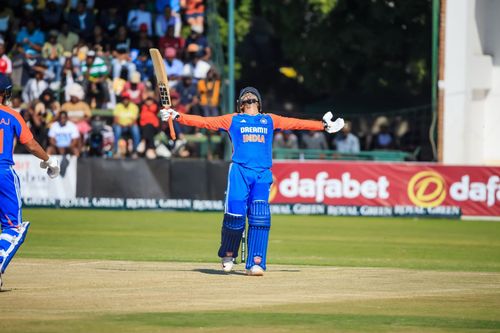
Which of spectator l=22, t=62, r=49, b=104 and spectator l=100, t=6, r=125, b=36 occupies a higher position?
spectator l=100, t=6, r=125, b=36

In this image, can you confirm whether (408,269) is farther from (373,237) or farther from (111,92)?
(111,92)

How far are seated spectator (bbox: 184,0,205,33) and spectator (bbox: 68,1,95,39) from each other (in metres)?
2.75

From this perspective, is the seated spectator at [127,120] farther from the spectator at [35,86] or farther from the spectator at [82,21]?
the spectator at [82,21]

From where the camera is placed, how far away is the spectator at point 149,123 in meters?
29.0

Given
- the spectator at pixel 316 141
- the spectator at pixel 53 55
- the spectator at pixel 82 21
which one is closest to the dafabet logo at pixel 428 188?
the spectator at pixel 316 141

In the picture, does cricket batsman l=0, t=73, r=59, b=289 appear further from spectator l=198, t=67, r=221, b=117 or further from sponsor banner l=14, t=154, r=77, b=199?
spectator l=198, t=67, r=221, b=117

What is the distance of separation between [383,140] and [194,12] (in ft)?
22.4

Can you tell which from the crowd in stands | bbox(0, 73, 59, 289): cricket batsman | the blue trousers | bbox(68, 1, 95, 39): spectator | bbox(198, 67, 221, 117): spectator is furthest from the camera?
bbox(68, 1, 95, 39): spectator

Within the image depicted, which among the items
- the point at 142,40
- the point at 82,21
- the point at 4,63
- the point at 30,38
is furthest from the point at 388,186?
the point at 30,38

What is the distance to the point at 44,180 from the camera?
91.8 ft

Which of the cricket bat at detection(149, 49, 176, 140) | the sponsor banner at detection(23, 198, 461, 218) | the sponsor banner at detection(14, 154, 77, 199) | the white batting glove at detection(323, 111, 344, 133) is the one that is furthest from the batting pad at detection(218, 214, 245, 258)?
the sponsor banner at detection(14, 154, 77, 199)

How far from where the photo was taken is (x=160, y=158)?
28281 millimetres

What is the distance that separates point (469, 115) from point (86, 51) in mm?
10529

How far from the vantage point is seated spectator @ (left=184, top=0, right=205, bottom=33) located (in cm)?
3256
